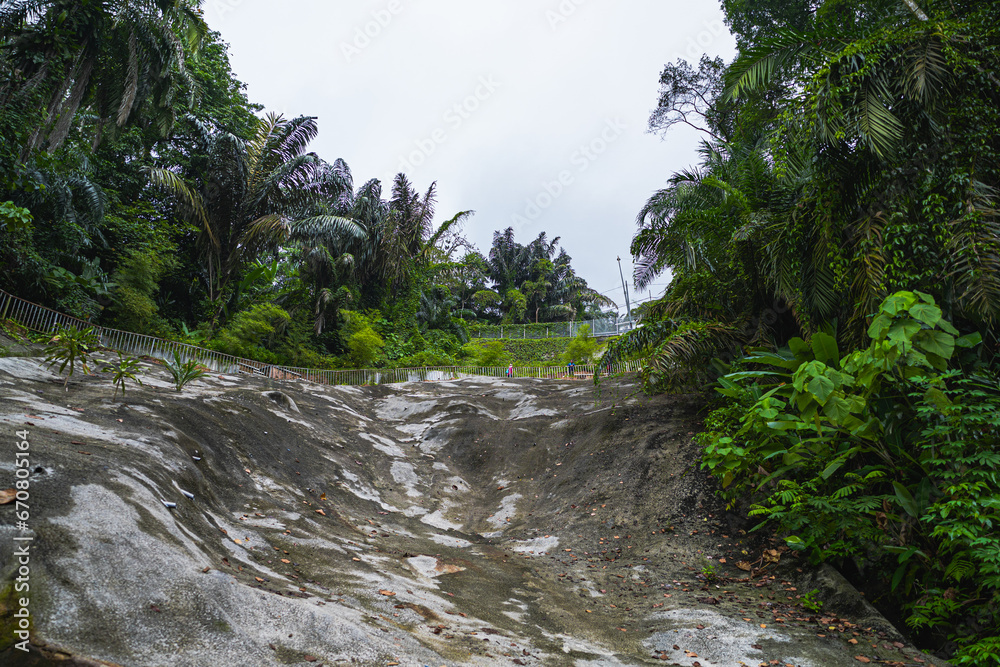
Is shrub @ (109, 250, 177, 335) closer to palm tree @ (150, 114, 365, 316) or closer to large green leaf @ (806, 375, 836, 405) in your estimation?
palm tree @ (150, 114, 365, 316)

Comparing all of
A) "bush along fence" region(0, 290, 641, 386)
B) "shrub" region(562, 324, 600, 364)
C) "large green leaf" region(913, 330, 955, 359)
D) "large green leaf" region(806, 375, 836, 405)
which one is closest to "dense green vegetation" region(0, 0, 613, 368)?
"bush along fence" region(0, 290, 641, 386)

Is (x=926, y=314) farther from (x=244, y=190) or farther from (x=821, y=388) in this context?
(x=244, y=190)

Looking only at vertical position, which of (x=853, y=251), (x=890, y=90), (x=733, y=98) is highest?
(x=733, y=98)

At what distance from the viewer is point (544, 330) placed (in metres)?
37.2

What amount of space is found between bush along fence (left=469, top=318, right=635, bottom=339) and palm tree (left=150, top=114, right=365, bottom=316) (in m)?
17.3

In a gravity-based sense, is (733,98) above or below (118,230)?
above

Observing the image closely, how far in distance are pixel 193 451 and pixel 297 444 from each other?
3030 millimetres

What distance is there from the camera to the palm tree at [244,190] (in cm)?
1869

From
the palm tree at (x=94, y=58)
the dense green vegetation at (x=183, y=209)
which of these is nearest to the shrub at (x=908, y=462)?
the dense green vegetation at (x=183, y=209)

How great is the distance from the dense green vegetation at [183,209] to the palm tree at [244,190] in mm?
60

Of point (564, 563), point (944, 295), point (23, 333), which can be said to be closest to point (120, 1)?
point (23, 333)

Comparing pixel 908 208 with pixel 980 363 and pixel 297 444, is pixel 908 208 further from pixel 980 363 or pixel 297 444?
pixel 297 444

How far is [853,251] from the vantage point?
6.59m

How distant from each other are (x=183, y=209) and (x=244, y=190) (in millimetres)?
2204
